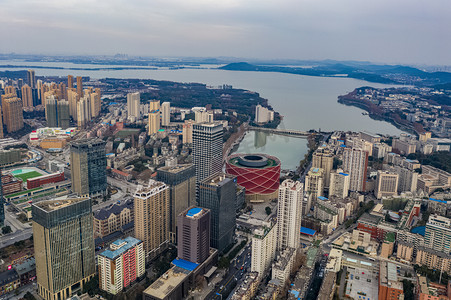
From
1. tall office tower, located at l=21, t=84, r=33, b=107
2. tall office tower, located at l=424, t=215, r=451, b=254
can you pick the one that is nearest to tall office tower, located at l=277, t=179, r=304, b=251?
tall office tower, located at l=424, t=215, r=451, b=254

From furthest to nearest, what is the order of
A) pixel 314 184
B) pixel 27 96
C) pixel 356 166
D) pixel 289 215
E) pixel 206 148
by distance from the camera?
pixel 27 96 → pixel 356 166 → pixel 314 184 → pixel 206 148 → pixel 289 215

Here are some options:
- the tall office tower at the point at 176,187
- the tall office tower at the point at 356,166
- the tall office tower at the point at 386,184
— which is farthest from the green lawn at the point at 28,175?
the tall office tower at the point at 386,184

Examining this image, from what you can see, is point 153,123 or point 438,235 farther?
point 153,123

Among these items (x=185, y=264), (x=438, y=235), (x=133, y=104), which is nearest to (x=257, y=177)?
(x=185, y=264)

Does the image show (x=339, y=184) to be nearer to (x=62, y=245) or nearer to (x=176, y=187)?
(x=176, y=187)

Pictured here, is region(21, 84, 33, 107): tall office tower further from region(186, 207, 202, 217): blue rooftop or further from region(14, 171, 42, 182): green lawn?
region(186, 207, 202, 217): blue rooftop

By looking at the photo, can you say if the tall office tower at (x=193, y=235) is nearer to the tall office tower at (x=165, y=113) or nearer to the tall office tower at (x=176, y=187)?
the tall office tower at (x=176, y=187)

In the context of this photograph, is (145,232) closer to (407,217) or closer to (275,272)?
(275,272)
